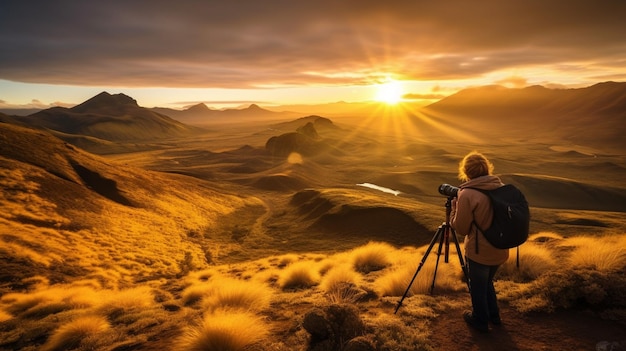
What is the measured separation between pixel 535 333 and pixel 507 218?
2548 mm

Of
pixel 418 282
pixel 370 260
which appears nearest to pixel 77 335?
pixel 418 282

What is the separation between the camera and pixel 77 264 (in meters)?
26.5

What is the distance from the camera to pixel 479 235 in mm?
5641

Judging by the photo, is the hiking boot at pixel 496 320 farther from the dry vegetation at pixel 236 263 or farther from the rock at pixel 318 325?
the rock at pixel 318 325

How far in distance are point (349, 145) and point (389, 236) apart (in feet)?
520

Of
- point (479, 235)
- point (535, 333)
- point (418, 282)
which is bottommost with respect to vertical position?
point (418, 282)

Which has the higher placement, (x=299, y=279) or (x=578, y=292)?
(x=578, y=292)

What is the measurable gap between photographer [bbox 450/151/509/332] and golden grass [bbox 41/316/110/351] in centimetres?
842

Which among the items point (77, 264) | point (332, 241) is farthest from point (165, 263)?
point (332, 241)

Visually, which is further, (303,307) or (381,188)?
(381,188)

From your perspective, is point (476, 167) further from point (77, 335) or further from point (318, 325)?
point (77, 335)

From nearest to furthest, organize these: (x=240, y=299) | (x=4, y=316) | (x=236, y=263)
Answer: (x=240, y=299)
(x=4, y=316)
(x=236, y=263)

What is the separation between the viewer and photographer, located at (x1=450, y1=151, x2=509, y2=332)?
17.8ft

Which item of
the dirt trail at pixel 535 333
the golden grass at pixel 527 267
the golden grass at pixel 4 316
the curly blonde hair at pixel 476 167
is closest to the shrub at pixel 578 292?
the dirt trail at pixel 535 333
